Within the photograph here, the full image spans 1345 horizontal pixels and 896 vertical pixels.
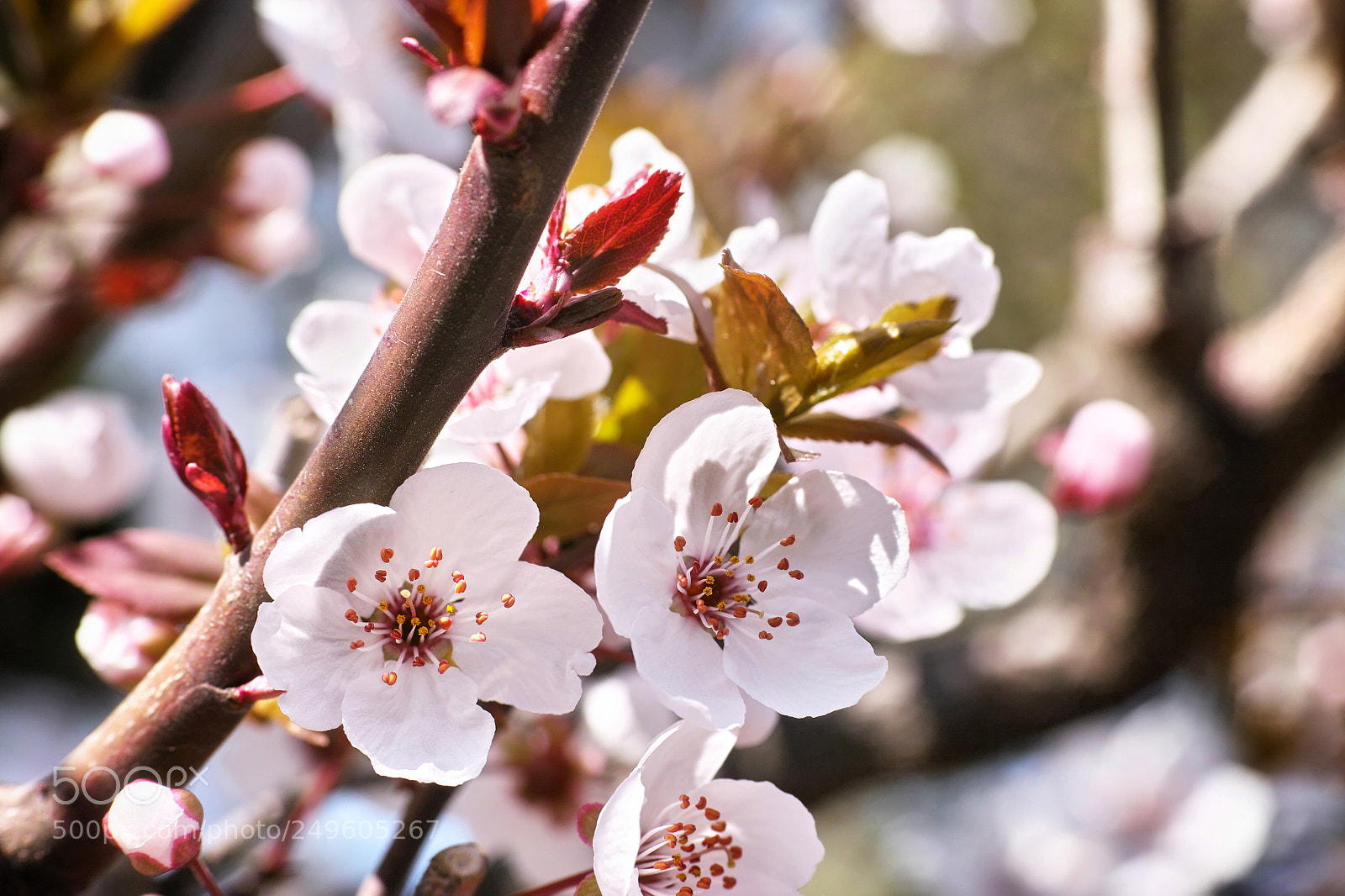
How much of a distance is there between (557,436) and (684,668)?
0.45 ft

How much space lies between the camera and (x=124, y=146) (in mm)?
732

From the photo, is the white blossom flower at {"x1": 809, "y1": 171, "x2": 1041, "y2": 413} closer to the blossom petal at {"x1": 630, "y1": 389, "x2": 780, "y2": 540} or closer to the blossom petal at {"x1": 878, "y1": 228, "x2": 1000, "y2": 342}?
the blossom petal at {"x1": 878, "y1": 228, "x2": 1000, "y2": 342}

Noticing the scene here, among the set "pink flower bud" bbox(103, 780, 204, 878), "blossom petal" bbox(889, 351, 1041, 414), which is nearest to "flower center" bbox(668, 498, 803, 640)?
"blossom petal" bbox(889, 351, 1041, 414)

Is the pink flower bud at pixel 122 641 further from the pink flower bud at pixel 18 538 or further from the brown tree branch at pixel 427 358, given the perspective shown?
the pink flower bud at pixel 18 538

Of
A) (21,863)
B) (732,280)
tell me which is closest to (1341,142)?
(732,280)

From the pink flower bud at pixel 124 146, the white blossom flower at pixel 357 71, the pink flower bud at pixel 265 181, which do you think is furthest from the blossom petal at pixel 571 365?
the pink flower bud at pixel 265 181

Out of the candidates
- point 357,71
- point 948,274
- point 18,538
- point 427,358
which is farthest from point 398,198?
point 18,538

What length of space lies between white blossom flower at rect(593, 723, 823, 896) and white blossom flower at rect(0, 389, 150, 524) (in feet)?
2.59

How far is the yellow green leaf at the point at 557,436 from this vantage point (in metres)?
0.48

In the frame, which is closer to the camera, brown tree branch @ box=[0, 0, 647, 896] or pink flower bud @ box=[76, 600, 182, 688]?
brown tree branch @ box=[0, 0, 647, 896]

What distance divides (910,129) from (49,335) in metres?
2.41

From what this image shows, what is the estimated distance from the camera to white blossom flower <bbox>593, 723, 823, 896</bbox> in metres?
0.44

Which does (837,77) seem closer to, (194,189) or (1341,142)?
(1341,142)

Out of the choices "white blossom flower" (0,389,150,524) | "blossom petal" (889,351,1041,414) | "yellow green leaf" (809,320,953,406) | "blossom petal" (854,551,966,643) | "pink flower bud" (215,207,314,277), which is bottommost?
"white blossom flower" (0,389,150,524)
